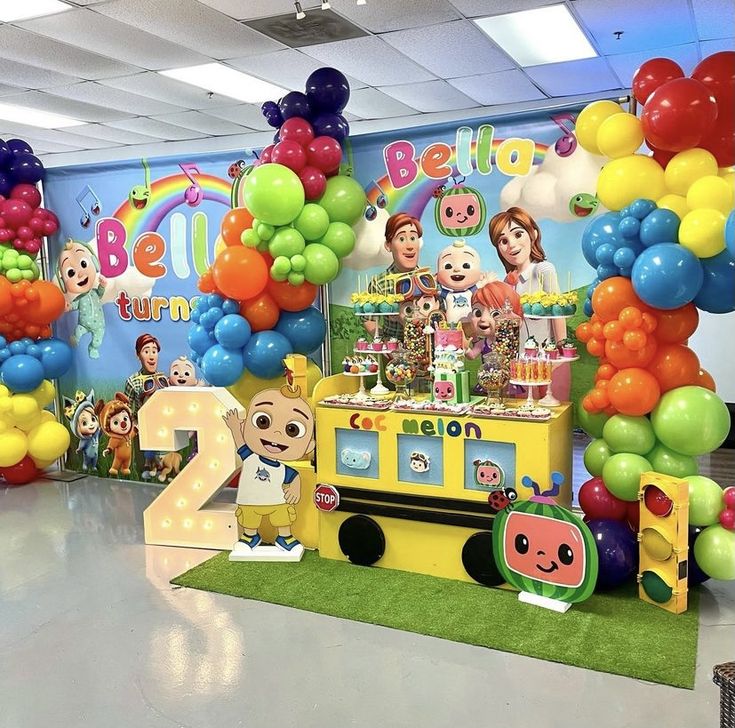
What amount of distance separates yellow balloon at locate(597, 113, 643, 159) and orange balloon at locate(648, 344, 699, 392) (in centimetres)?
91

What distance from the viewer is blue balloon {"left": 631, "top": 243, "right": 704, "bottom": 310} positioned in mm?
3205

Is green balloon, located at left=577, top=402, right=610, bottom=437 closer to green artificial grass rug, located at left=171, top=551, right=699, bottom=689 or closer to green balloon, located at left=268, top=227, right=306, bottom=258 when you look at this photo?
green artificial grass rug, located at left=171, top=551, right=699, bottom=689

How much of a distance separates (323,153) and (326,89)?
0.36 metres

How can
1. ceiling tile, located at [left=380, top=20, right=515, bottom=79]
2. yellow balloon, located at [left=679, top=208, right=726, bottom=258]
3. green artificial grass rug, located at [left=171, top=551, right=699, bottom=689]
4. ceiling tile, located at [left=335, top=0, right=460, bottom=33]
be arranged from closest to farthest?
1. green artificial grass rug, located at [left=171, top=551, right=699, bottom=689]
2. yellow balloon, located at [left=679, top=208, right=726, bottom=258]
3. ceiling tile, located at [left=335, top=0, right=460, bottom=33]
4. ceiling tile, located at [left=380, top=20, right=515, bottom=79]

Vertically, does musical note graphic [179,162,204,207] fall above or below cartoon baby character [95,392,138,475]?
above

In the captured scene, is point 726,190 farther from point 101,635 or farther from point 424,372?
point 101,635

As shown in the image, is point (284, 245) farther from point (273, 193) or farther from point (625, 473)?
point (625, 473)

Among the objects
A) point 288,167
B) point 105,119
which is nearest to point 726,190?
point 288,167

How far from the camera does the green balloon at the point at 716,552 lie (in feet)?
11.1

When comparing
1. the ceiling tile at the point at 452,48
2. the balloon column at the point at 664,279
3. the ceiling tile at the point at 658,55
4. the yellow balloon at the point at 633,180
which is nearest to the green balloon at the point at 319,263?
the balloon column at the point at 664,279

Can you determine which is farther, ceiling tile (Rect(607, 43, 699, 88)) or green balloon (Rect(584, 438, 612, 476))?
ceiling tile (Rect(607, 43, 699, 88))

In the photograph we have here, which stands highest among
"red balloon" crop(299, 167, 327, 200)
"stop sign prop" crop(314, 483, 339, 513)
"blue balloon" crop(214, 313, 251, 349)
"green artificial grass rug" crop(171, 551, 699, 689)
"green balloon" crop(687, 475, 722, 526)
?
"red balloon" crop(299, 167, 327, 200)

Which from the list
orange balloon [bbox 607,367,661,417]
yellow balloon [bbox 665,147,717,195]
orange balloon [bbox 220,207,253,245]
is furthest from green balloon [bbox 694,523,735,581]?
orange balloon [bbox 220,207,253,245]

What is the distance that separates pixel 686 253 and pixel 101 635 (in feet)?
9.87
